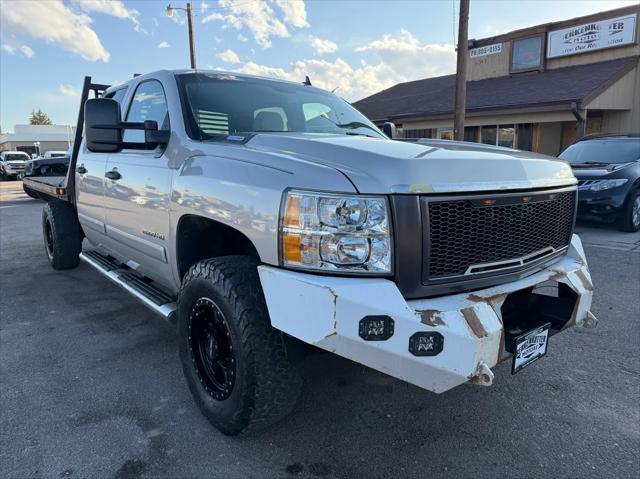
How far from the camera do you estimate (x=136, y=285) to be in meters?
3.75

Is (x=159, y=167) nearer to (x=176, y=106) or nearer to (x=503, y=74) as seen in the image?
(x=176, y=106)

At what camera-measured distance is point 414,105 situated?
2030 cm

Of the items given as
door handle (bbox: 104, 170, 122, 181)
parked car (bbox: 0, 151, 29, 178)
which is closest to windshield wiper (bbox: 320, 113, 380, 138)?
door handle (bbox: 104, 170, 122, 181)

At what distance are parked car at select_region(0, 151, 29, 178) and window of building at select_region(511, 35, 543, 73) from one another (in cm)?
2611

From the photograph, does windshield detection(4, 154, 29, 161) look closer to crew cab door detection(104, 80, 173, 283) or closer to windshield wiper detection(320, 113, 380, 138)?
crew cab door detection(104, 80, 173, 283)

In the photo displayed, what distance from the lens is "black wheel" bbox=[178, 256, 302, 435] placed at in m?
2.31

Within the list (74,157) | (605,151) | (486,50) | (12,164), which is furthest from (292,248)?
(12,164)

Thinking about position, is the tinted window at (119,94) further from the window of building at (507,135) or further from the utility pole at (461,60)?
the window of building at (507,135)

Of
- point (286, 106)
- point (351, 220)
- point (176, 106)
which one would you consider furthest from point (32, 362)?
point (351, 220)

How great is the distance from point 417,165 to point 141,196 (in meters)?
2.11

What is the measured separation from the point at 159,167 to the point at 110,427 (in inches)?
62.2

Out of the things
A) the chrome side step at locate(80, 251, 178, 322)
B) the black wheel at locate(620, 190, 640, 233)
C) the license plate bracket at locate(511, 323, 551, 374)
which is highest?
the license plate bracket at locate(511, 323, 551, 374)

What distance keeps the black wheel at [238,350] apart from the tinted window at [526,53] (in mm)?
18905

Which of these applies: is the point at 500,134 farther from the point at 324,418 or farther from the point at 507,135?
the point at 324,418
